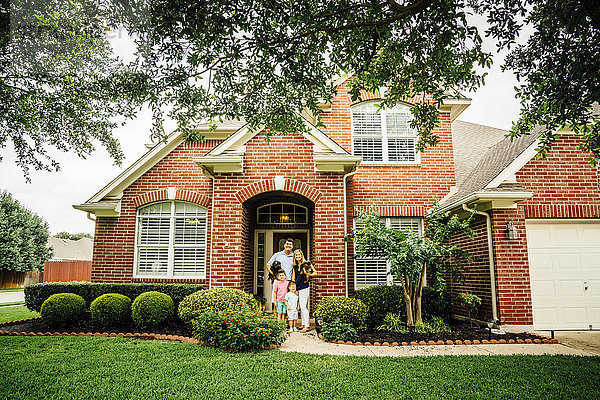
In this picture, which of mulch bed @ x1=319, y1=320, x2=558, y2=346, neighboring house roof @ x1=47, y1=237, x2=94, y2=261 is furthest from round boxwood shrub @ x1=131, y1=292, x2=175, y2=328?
neighboring house roof @ x1=47, y1=237, x2=94, y2=261

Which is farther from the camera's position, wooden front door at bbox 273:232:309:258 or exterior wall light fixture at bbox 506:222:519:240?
wooden front door at bbox 273:232:309:258

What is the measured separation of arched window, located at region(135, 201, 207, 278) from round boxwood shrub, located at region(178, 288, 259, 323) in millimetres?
2602

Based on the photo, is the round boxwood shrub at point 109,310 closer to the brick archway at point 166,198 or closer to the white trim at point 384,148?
the brick archway at point 166,198

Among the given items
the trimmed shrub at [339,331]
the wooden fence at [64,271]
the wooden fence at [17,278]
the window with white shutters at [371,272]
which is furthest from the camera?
the wooden fence at [17,278]

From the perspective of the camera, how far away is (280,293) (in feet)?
29.3

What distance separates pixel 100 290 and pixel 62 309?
982 mm

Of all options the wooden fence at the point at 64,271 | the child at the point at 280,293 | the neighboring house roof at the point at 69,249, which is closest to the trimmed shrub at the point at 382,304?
the child at the point at 280,293

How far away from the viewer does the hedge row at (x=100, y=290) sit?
9.66 metres

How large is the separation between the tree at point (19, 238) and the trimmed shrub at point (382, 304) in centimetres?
3029

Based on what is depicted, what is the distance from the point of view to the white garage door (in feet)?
29.5

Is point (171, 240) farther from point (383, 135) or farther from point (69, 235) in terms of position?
point (69, 235)

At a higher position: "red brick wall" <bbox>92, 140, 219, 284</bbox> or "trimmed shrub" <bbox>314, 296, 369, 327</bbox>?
"red brick wall" <bbox>92, 140, 219, 284</bbox>

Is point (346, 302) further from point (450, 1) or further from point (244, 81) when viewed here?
point (450, 1)

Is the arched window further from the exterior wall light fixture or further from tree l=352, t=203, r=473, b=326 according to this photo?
the exterior wall light fixture
